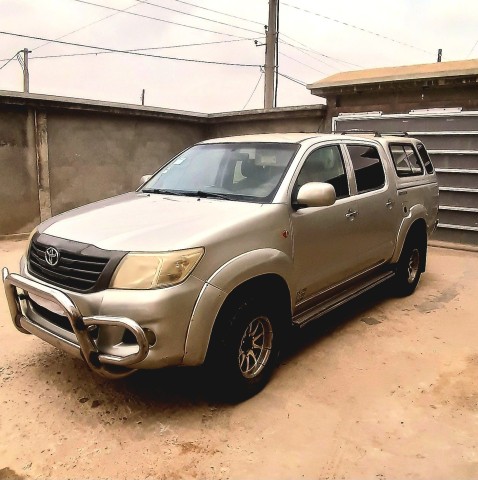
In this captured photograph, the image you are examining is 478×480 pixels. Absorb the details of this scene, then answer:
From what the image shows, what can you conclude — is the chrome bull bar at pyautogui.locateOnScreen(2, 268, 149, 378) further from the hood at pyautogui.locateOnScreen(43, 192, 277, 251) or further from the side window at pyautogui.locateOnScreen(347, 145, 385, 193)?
the side window at pyautogui.locateOnScreen(347, 145, 385, 193)

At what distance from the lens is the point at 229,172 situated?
364 centimetres

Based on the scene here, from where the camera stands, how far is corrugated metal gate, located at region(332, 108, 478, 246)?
788 cm

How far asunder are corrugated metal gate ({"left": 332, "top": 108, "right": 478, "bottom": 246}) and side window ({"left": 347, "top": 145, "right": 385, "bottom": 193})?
4219mm

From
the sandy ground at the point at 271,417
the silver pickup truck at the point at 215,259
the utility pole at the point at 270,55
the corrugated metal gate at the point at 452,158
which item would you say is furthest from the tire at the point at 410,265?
the utility pole at the point at 270,55

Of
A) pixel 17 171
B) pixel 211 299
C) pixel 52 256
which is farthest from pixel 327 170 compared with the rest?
pixel 17 171

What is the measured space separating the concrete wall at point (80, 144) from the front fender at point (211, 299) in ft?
21.8

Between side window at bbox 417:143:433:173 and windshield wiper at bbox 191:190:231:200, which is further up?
side window at bbox 417:143:433:173

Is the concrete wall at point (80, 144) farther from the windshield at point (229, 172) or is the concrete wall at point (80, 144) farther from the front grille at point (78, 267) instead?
the front grille at point (78, 267)

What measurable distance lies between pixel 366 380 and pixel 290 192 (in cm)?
146

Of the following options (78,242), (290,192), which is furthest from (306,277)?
(78,242)

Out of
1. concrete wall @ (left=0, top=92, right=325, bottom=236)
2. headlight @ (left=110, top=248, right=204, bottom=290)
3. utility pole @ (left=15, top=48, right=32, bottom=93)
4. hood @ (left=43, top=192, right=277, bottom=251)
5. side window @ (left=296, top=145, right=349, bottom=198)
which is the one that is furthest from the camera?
utility pole @ (left=15, top=48, right=32, bottom=93)

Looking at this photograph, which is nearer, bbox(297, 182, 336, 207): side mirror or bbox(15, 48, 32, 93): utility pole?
bbox(297, 182, 336, 207): side mirror

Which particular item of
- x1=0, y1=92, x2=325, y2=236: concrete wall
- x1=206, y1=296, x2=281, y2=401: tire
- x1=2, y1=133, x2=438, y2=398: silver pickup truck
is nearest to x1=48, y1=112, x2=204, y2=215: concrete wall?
x1=0, y1=92, x2=325, y2=236: concrete wall

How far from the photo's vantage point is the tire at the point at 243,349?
2.69 m
